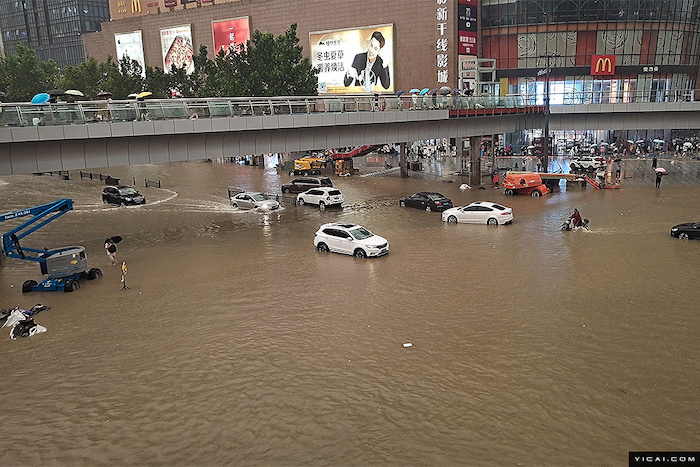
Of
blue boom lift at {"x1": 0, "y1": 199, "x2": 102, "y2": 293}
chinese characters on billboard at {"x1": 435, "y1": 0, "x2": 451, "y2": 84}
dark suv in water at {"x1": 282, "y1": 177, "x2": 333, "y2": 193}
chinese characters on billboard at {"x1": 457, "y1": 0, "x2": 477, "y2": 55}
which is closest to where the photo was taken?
blue boom lift at {"x1": 0, "y1": 199, "x2": 102, "y2": 293}

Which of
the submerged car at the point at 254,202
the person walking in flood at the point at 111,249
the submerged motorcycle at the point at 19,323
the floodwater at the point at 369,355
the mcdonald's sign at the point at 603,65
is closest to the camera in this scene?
the floodwater at the point at 369,355

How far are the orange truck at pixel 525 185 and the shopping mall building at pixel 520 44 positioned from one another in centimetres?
2477

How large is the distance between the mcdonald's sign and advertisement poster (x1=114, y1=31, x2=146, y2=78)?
244 feet

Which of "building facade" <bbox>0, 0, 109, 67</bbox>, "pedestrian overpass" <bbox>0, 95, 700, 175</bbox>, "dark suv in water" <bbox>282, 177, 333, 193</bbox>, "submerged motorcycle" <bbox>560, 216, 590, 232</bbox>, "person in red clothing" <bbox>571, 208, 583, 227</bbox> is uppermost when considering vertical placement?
"building facade" <bbox>0, 0, 109, 67</bbox>

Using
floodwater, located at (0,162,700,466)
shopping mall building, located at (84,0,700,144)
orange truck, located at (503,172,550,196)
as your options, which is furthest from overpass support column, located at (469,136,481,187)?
shopping mall building, located at (84,0,700,144)

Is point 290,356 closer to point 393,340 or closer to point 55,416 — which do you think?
point 393,340

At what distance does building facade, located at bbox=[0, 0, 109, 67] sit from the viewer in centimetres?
12725

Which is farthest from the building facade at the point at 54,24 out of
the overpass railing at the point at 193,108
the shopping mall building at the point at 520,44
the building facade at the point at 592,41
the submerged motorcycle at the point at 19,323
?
the submerged motorcycle at the point at 19,323

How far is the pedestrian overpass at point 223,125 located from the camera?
23.3 meters

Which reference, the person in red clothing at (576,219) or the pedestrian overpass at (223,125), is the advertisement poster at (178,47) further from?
the person in red clothing at (576,219)

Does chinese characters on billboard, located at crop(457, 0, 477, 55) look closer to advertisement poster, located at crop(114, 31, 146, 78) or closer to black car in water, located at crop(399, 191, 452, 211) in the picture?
black car in water, located at crop(399, 191, 452, 211)

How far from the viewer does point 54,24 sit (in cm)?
12938

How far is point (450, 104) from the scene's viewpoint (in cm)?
3922

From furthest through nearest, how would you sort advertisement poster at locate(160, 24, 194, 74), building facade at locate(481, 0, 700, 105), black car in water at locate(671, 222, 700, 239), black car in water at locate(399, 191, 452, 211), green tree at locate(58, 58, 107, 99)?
advertisement poster at locate(160, 24, 194, 74), building facade at locate(481, 0, 700, 105), green tree at locate(58, 58, 107, 99), black car in water at locate(399, 191, 452, 211), black car in water at locate(671, 222, 700, 239)
